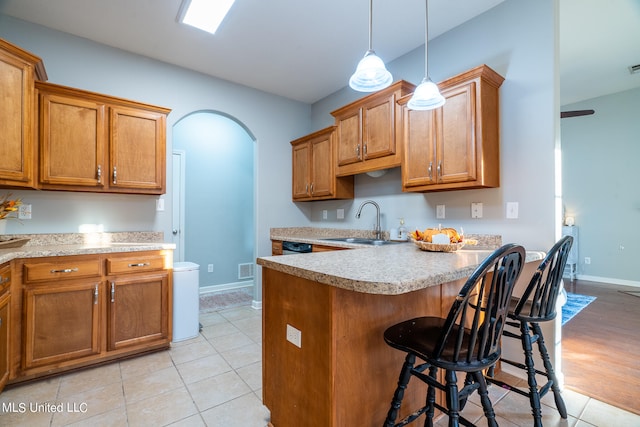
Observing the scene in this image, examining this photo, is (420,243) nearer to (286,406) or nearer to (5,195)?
(286,406)

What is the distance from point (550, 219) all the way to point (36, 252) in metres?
3.54

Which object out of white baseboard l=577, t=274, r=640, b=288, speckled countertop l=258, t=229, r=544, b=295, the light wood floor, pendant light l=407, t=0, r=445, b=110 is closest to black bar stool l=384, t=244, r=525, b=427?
speckled countertop l=258, t=229, r=544, b=295

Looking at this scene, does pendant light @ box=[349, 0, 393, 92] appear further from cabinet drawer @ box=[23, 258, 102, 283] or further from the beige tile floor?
cabinet drawer @ box=[23, 258, 102, 283]

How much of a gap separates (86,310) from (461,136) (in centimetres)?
309

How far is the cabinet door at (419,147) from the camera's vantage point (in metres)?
2.42

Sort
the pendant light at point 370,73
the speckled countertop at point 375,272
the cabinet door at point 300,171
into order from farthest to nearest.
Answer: the cabinet door at point 300,171
the pendant light at point 370,73
the speckled countertop at point 375,272

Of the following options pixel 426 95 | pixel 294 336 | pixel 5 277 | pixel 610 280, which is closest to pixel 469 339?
pixel 294 336

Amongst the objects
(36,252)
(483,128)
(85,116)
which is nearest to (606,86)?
(483,128)

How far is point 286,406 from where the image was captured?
142 centimetres

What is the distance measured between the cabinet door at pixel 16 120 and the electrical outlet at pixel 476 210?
11.3 ft

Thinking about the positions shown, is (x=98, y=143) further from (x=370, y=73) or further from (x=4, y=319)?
(x=370, y=73)

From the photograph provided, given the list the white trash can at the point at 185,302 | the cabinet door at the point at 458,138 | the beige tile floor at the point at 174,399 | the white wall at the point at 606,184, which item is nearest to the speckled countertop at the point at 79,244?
the white trash can at the point at 185,302

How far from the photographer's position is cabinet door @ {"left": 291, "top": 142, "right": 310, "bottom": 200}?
388cm

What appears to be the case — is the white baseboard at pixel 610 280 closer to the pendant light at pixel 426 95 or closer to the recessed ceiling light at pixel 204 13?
the pendant light at pixel 426 95
